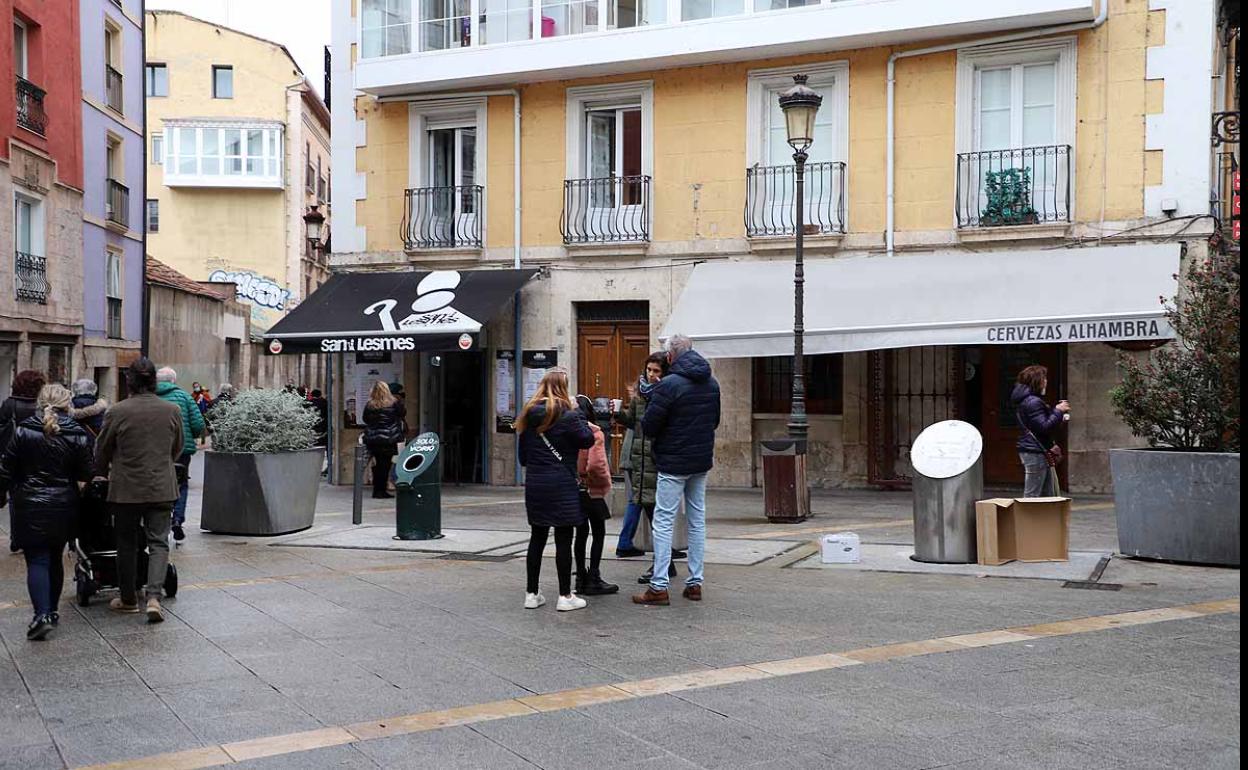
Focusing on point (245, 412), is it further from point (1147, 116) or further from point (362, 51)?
point (1147, 116)

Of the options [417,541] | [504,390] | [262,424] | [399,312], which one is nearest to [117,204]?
[399,312]

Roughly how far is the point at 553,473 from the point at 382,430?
9709 millimetres

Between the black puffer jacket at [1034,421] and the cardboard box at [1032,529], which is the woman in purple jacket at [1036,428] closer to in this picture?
the black puffer jacket at [1034,421]

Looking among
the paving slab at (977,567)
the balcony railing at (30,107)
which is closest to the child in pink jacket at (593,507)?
the paving slab at (977,567)

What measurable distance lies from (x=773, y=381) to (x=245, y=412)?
8.34m

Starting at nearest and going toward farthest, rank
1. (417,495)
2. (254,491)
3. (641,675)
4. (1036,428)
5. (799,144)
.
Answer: (641,675), (1036,428), (417,495), (254,491), (799,144)

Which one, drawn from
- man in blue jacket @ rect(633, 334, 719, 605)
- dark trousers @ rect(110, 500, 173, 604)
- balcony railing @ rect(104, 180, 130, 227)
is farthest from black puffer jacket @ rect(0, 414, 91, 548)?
balcony railing @ rect(104, 180, 130, 227)

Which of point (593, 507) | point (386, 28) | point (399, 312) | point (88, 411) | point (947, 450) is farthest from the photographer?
point (386, 28)

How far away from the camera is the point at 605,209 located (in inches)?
754

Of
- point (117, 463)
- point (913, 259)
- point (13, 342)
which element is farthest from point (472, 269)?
point (117, 463)

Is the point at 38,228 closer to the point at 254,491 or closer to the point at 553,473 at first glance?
the point at 254,491

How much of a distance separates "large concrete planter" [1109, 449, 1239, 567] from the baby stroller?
7.29 meters

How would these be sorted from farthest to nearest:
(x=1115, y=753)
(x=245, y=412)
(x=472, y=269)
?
(x=472, y=269)
(x=245, y=412)
(x=1115, y=753)

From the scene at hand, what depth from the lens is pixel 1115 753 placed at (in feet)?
16.9
